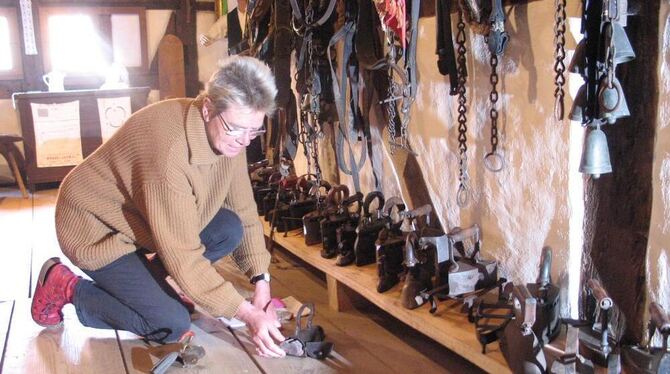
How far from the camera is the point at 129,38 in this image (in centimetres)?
646

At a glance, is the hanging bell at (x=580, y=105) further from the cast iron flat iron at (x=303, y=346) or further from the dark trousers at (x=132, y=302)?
the dark trousers at (x=132, y=302)

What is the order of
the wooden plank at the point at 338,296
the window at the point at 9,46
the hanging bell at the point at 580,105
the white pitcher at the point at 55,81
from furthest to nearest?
the window at the point at 9,46 → the white pitcher at the point at 55,81 → the wooden plank at the point at 338,296 → the hanging bell at the point at 580,105

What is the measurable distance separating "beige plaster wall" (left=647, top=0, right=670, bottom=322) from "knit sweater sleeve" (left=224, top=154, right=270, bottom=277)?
49.8 inches

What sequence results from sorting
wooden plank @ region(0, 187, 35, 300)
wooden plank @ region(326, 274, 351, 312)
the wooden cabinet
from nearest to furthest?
wooden plank @ region(326, 274, 351, 312) < wooden plank @ region(0, 187, 35, 300) < the wooden cabinet

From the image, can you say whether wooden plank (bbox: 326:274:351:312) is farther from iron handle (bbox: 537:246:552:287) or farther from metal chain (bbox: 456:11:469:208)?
iron handle (bbox: 537:246:552:287)

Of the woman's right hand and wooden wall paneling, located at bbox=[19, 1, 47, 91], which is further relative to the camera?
wooden wall paneling, located at bbox=[19, 1, 47, 91]

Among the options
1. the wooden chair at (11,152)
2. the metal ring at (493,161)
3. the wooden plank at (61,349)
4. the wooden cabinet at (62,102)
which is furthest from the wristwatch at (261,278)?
the wooden cabinet at (62,102)

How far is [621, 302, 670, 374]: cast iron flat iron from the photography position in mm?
1563

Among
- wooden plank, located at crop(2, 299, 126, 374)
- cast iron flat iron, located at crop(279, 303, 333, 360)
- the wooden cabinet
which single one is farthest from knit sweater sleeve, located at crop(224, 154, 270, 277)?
the wooden cabinet

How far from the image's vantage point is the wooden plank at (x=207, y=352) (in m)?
2.22

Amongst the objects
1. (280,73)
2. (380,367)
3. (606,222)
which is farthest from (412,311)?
(280,73)

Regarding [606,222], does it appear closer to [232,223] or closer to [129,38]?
[232,223]

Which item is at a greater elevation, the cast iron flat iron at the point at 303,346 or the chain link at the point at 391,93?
the chain link at the point at 391,93

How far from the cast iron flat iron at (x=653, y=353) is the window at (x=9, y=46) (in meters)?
5.87
